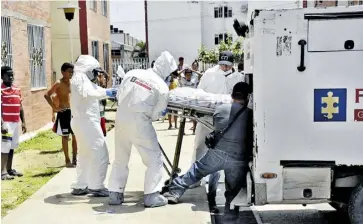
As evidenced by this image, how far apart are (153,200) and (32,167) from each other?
3.71m

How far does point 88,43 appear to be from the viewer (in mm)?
20125

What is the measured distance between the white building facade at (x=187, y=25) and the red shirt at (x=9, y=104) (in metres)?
35.8

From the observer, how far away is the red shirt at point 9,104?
7.89 metres

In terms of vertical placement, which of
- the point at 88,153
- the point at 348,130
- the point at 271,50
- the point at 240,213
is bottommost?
the point at 240,213

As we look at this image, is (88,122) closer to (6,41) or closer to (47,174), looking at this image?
(47,174)

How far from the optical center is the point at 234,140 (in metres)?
5.72

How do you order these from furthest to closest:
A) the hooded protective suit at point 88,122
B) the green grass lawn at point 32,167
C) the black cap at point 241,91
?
1. the green grass lawn at point 32,167
2. the hooded protective suit at point 88,122
3. the black cap at point 241,91

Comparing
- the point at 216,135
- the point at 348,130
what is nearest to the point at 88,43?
the point at 216,135

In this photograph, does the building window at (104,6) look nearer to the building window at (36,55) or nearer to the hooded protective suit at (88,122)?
the building window at (36,55)

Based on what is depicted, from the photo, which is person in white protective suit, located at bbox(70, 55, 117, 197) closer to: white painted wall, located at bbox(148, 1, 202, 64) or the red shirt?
the red shirt

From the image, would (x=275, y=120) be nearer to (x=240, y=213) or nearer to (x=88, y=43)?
(x=240, y=213)

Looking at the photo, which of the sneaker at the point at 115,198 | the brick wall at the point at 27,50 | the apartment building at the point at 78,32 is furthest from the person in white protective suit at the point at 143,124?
the apartment building at the point at 78,32

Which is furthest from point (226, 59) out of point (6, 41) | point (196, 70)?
point (196, 70)

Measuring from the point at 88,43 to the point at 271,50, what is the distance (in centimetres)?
1608
